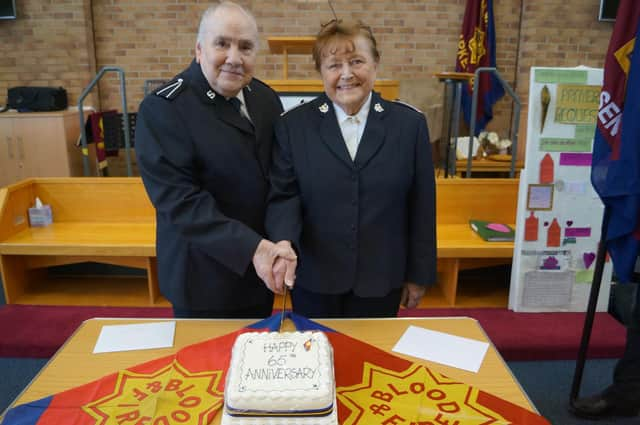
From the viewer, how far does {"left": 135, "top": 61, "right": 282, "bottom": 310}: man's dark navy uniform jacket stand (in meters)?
1.37

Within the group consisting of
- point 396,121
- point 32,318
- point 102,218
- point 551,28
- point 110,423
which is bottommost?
point 32,318

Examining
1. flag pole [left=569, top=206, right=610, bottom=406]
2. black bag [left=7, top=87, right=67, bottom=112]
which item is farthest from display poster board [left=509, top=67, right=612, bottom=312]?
black bag [left=7, top=87, right=67, bottom=112]

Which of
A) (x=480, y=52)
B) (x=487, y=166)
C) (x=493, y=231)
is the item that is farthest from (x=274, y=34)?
(x=493, y=231)

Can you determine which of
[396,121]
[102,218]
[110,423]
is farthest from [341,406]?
[102,218]

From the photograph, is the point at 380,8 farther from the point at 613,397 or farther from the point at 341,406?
the point at 341,406

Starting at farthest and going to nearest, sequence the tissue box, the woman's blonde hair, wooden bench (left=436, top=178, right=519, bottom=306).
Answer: the tissue box < wooden bench (left=436, top=178, right=519, bottom=306) < the woman's blonde hair

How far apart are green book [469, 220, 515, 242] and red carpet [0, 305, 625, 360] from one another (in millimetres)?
407

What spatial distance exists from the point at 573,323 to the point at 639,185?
1281 mm

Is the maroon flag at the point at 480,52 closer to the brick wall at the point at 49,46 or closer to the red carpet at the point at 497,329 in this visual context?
the red carpet at the point at 497,329

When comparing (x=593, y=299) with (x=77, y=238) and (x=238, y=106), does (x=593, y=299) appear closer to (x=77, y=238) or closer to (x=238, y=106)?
(x=238, y=106)

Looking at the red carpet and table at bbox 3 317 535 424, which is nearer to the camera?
table at bbox 3 317 535 424

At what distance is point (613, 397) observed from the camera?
2039 millimetres

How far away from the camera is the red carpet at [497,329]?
250cm

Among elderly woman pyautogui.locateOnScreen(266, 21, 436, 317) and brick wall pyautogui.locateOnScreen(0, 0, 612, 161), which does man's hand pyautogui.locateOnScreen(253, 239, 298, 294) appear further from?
brick wall pyautogui.locateOnScreen(0, 0, 612, 161)
